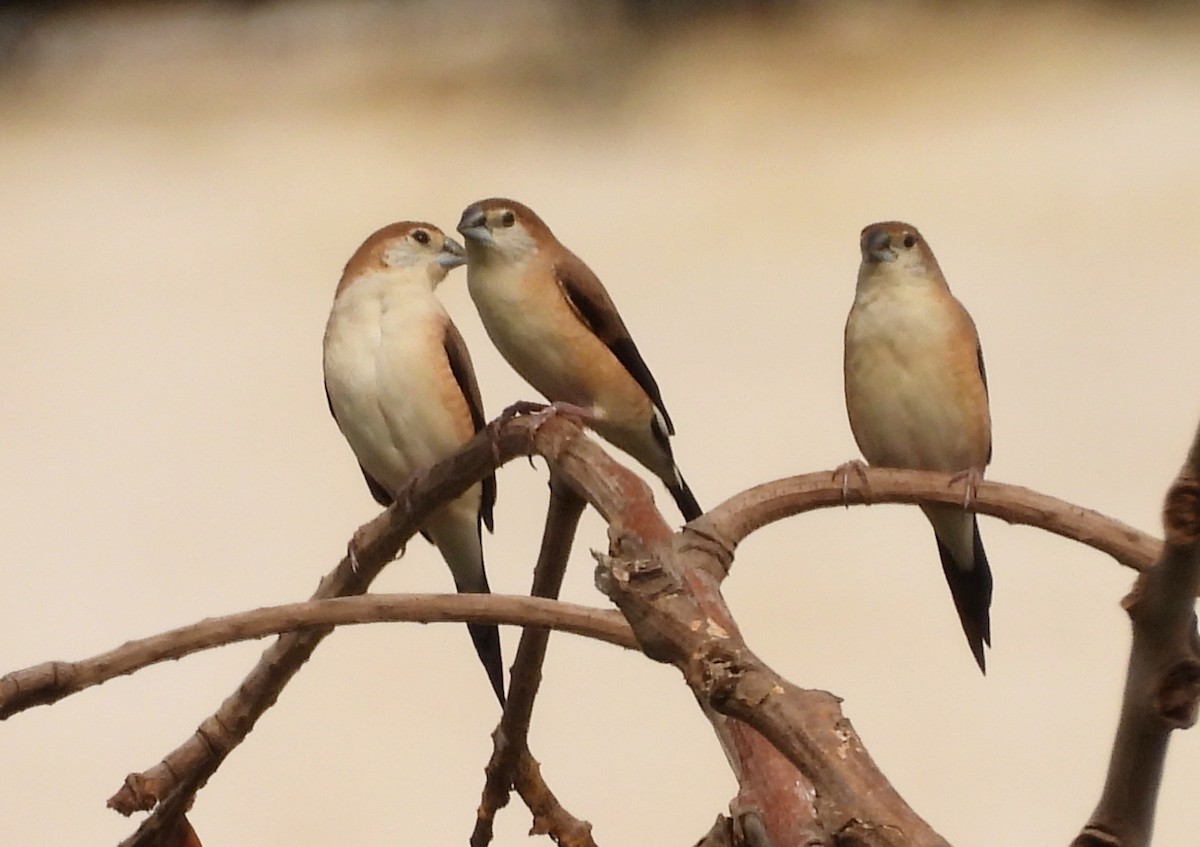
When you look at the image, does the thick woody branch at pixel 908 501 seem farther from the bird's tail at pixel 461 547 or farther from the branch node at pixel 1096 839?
the bird's tail at pixel 461 547

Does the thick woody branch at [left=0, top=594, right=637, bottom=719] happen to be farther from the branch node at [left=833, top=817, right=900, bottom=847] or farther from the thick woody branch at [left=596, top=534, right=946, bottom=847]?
the branch node at [left=833, top=817, right=900, bottom=847]

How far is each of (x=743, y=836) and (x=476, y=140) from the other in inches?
84.6

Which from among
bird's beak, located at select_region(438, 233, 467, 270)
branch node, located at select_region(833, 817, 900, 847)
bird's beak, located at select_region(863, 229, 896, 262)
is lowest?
branch node, located at select_region(833, 817, 900, 847)

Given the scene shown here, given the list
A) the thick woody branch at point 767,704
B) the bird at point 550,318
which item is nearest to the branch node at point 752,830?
the thick woody branch at point 767,704

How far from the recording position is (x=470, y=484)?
1.07 m

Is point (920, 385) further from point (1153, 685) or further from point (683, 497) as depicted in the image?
point (1153, 685)

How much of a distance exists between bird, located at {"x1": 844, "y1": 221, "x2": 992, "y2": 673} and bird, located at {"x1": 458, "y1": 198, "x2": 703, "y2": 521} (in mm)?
218

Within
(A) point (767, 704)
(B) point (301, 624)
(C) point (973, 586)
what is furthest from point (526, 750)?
(A) point (767, 704)

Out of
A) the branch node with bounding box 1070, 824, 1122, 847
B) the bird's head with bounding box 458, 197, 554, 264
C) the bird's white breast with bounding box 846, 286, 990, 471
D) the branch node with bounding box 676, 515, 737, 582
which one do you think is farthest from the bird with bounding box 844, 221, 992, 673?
the branch node with bounding box 1070, 824, 1122, 847

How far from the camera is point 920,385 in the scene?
54.0 inches

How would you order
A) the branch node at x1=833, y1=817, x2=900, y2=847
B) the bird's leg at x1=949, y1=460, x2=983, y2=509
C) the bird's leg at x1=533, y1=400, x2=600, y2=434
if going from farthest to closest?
Answer: the bird's leg at x1=533, y1=400, x2=600, y2=434
the bird's leg at x1=949, y1=460, x2=983, y2=509
the branch node at x1=833, y1=817, x2=900, y2=847

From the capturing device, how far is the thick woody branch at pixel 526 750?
1.07m

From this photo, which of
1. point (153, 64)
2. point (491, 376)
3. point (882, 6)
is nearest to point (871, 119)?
point (882, 6)

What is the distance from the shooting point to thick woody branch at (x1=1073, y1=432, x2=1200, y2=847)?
60 cm
